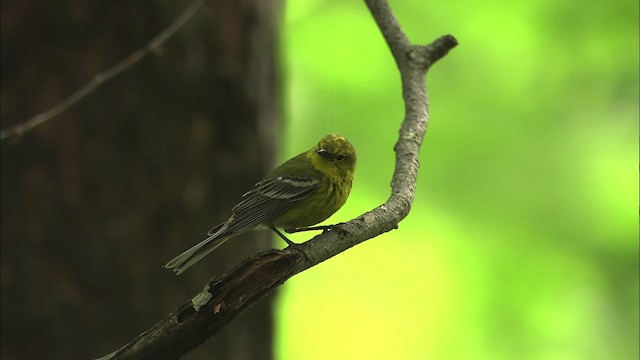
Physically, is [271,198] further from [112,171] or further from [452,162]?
[452,162]

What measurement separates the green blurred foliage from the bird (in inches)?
191

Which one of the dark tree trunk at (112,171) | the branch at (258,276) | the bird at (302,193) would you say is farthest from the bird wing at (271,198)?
the branch at (258,276)

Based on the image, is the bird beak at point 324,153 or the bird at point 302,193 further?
the bird beak at point 324,153

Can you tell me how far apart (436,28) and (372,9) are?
5.43 metres

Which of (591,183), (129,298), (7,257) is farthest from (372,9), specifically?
(591,183)

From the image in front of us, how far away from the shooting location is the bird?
183 inches

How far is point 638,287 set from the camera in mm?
9539

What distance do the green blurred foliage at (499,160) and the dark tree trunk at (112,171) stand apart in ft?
14.0

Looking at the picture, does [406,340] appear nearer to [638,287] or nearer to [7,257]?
[638,287]

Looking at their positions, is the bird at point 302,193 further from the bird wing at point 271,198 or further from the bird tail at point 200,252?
the bird tail at point 200,252

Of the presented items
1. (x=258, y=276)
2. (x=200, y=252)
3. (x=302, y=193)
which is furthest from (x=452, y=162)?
(x=258, y=276)

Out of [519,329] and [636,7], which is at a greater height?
[636,7]

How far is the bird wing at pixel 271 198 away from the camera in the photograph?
15.0 feet

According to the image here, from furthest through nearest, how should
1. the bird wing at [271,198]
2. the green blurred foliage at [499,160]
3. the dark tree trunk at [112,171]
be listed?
the green blurred foliage at [499,160]
the dark tree trunk at [112,171]
the bird wing at [271,198]
